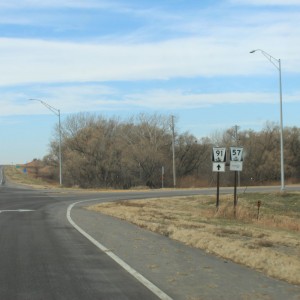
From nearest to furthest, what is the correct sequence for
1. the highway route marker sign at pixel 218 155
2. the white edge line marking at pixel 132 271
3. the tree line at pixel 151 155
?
the white edge line marking at pixel 132 271 → the highway route marker sign at pixel 218 155 → the tree line at pixel 151 155

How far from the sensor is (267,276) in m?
7.98

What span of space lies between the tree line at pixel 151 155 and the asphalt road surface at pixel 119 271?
48424mm

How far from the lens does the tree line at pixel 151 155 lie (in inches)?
2630

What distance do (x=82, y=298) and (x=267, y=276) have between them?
10.7 feet

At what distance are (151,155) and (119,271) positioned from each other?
59.7m

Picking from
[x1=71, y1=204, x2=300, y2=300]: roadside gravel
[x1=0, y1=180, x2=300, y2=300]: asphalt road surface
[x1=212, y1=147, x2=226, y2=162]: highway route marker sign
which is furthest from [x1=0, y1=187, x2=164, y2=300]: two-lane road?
[x1=212, y1=147, x2=226, y2=162]: highway route marker sign

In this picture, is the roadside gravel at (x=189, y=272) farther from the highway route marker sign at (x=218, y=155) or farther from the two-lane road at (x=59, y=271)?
the highway route marker sign at (x=218, y=155)

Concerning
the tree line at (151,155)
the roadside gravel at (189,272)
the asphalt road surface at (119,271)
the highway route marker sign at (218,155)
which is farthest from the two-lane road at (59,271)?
the tree line at (151,155)

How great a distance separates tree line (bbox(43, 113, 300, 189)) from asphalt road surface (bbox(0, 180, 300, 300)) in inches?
1906

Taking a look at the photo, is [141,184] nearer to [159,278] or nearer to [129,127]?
[129,127]

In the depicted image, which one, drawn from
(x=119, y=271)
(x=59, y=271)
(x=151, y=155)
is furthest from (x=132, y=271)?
(x=151, y=155)

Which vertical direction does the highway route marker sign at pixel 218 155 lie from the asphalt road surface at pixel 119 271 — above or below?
above

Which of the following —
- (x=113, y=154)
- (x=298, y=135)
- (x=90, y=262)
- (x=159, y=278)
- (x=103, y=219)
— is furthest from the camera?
(x=298, y=135)

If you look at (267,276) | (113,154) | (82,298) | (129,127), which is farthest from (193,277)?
(129,127)
